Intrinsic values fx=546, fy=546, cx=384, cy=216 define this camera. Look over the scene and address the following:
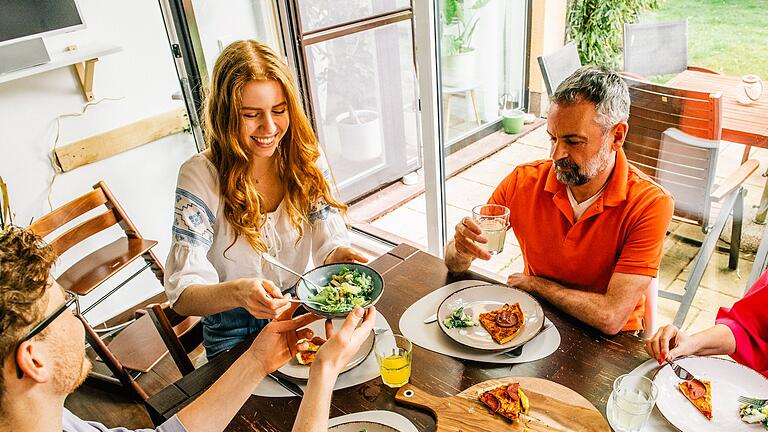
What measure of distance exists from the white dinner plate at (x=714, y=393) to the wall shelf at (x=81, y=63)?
2.65m

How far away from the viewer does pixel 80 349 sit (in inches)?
40.4

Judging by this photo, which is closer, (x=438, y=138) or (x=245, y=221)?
(x=245, y=221)

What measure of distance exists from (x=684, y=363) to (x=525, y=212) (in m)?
0.64

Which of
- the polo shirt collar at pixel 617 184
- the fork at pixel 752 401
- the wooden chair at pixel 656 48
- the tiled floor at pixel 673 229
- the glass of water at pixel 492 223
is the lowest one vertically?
the tiled floor at pixel 673 229

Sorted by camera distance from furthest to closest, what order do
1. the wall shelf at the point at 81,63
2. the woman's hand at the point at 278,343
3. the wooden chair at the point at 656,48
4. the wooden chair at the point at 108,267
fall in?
the wall shelf at the point at 81,63 < the wooden chair at the point at 108,267 < the wooden chair at the point at 656,48 < the woman's hand at the point at 278,343

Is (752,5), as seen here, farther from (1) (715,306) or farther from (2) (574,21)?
(1) (715,306)

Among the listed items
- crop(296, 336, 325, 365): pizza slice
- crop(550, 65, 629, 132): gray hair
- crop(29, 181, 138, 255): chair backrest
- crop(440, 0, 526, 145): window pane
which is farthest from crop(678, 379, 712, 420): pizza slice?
crop(29, 181, 138, 255): chair backrest

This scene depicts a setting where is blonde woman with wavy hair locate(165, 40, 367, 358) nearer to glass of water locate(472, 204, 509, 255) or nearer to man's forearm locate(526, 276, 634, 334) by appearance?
glass of water locate(472, 204, 509, 255)

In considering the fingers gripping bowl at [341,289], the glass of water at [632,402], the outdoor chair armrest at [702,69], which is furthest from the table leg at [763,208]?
the fingers gripping bowl at [341,289]

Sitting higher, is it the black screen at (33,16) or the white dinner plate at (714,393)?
the black screen at (33,16)

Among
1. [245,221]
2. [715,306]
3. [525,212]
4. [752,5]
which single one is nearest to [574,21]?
[752,5]

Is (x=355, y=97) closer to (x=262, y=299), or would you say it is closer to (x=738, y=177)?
(x=738, y=177)

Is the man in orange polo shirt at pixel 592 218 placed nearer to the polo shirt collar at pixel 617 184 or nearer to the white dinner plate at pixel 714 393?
the polo shirt collar at pixel 617 184

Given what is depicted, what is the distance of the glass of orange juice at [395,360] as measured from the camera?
1.25 metres
